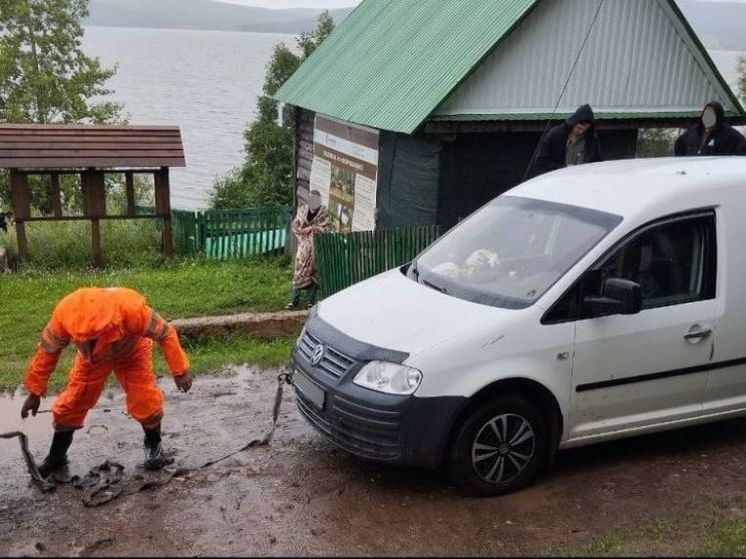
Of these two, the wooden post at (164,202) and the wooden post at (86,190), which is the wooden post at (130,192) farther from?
the wooden post at (86,190)

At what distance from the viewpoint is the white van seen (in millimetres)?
4863

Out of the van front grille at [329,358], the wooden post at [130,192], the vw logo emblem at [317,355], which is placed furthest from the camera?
the wooden post at [130,192]

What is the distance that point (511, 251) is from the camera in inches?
224

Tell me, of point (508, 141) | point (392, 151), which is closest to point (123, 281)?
point (392, 151)

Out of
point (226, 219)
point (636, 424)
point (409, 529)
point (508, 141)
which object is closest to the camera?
point (409, 529)

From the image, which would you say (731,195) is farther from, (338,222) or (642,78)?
(338,222)

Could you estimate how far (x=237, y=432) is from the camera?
6.27 metres

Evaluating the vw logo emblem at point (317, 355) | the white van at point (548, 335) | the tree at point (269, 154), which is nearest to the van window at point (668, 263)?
the white van at point (548, 335)

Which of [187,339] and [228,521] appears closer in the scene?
[228,521]

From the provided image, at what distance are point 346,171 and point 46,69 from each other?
2495 cm

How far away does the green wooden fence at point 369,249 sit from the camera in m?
9.79

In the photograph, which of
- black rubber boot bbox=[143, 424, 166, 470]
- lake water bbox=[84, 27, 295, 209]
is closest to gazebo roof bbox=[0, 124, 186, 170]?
black rubber boot bbox=[143, 424, 166, 470]

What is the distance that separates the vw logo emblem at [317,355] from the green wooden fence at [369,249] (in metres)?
4.51

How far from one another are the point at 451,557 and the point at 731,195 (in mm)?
3133
